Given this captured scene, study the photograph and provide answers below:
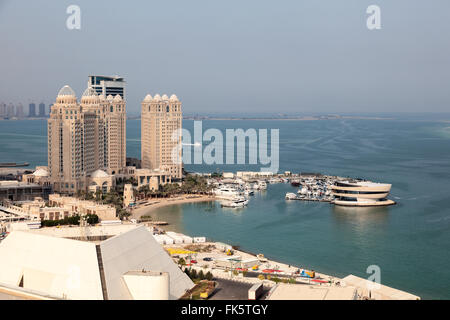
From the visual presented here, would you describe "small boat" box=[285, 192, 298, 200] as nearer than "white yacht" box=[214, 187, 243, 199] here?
Yes

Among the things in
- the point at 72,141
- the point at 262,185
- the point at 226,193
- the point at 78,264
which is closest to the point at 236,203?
the point at 226,193

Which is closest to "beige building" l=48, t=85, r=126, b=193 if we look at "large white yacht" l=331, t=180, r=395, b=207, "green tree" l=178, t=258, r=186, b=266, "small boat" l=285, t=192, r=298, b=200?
"small boat" l=285, t=192, r=298, b=200

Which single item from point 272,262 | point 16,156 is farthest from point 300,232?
point 16,156

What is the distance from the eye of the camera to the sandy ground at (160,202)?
23212mm

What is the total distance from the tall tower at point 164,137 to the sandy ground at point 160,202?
2844mm

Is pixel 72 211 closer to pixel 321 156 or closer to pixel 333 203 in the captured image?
pixel 333 203

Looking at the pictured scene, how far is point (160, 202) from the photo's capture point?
25.6m

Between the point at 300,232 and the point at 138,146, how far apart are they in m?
34.3

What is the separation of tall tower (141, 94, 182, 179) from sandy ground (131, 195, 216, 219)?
2.84 m

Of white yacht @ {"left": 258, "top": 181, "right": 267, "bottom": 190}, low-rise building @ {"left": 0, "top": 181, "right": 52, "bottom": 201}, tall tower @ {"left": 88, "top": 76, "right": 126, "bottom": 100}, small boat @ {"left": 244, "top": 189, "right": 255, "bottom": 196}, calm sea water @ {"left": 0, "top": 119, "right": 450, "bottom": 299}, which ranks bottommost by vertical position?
calm sea water @ {"left": 0, "top": 119, "right": 450, "bottom": 299}

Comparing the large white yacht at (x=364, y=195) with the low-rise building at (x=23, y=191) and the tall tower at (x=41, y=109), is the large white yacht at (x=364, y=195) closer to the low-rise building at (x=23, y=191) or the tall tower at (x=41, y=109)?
the low-rise building at (x=23, y=191)

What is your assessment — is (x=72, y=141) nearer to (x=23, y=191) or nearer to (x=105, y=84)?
(x=23, y=191)

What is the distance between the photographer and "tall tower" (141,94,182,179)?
2966 centimetres

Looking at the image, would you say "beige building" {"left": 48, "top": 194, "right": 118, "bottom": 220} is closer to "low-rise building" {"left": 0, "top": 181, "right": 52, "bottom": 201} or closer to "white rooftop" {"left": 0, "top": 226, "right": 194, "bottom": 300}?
"low-rise building" {"left": 0, "top": 181, "right": 52, "bottom": 201}
